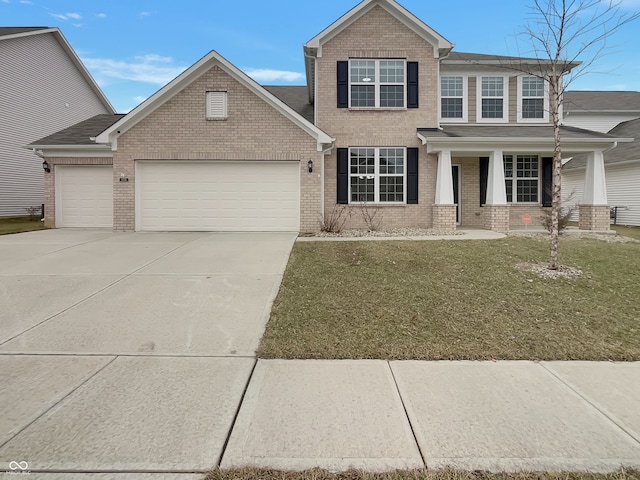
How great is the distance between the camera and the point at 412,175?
13695 mm

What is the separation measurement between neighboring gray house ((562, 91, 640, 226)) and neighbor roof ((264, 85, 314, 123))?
9520 millimetres

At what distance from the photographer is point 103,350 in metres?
4.10

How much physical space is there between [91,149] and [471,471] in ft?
49.1

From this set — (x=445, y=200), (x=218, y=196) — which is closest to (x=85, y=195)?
(x=218, y=196)

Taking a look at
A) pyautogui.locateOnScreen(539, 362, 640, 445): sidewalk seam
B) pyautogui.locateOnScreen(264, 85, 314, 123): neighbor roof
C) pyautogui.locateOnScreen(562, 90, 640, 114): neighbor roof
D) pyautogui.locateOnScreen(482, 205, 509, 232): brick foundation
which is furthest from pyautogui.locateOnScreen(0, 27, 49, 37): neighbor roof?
pyautogui.locateOnScreen(562, 90, 640, 114): neighbor roof

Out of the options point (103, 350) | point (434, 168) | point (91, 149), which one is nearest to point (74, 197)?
point (91, 149)

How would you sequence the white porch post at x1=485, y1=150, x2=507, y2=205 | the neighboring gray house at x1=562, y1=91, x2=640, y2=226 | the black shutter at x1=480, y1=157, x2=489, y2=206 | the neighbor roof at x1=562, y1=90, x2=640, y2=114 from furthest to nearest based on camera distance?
the neighbor roof at x1=562, y1=90, x2=640, y2=114, the neighboring gray house at x1=562, y1=91, x2=640, y2=226, the black shutter at x1=480, y1=157, x2=489, y2=206, the white porch post at x1=485, y1=150, x2=507, y2=205

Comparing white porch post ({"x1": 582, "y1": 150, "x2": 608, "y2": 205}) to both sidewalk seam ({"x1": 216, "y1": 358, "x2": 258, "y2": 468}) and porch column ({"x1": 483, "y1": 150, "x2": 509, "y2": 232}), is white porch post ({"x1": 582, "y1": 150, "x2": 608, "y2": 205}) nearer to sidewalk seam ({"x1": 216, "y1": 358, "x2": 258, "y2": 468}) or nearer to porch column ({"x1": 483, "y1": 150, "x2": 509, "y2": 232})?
porch column ({"x1": 483, "y1": 150, "x2": 509, "y2": 232})

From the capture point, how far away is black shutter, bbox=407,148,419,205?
538 inches

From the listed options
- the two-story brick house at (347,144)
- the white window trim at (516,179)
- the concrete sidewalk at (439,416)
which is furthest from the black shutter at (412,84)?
the concrete sidewalk at (439,416)

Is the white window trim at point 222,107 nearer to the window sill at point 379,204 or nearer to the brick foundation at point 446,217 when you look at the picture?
the window sill at point 379,204

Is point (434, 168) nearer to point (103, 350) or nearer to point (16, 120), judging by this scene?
point (103, 350)

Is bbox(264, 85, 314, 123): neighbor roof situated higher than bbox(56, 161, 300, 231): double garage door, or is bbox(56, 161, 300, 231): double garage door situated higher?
bbox(264, 85, 314, 123): neighbor roof

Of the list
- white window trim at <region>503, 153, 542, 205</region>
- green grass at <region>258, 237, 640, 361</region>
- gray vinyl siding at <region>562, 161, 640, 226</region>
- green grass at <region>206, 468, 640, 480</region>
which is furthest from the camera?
gray vinyl siding at <region>562, 161, 640, 226</region>
